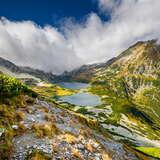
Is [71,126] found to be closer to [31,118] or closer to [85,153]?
[31,118]

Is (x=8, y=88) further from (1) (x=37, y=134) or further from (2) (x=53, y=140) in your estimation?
(2) (x=53, y=140)

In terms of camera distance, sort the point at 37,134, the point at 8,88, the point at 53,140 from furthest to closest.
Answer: the point at 8,88
the point at 37,134
the point at 53,140

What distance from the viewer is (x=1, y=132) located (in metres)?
37.9

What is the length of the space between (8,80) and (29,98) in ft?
24.8

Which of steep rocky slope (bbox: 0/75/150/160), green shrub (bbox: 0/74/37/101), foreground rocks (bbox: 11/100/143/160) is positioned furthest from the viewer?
green shrub (bbox: 0/74/37/101)

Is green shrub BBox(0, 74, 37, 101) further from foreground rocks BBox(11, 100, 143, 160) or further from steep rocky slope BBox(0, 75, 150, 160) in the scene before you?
foreground rocks BBox(11, 100, 143, 160)

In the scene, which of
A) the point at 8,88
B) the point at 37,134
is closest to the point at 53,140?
the point at 37,134

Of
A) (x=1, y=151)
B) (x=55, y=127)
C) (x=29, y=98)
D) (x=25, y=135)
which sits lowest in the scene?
(x=1, y=151)

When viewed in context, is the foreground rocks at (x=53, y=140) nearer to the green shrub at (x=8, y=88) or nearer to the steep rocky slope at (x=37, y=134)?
the steep rocky slope at (x=37, y=134)

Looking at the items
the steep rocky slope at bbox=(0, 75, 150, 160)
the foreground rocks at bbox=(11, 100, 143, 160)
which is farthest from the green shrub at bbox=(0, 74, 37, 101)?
the foreground rocks at bbox=(11, 100, 143, 160)

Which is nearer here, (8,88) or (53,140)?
(53,140)

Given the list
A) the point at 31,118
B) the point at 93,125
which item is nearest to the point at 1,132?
the point at 31,118

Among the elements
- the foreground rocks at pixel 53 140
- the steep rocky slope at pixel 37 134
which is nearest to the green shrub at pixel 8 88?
the steep rocky slope at pixel 37 134

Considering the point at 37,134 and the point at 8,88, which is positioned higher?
the point at 8,88
